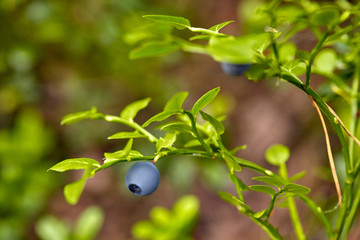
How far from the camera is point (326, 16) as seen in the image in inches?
24.9

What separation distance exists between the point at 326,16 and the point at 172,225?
1.04 meters

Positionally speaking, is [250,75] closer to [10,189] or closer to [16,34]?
[10,189]

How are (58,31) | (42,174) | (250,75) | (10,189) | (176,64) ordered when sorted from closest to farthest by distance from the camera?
(250,75) < (10,189) < (42,174) < (58,31) < (176,64)

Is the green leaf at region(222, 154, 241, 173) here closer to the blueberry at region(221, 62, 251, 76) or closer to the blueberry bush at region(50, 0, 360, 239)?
the blueberry bush at region(50, 0, 360, 239)

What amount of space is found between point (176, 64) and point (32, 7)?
3.55 ft

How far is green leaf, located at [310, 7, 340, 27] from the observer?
63 centimetres

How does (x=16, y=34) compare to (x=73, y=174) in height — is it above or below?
above

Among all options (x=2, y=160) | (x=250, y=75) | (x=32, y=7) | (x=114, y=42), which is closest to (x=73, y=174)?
(x=2, y=160)

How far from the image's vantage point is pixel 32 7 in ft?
7.25

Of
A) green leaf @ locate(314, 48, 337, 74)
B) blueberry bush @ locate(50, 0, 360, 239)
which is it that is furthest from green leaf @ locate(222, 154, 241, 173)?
green leaf @ locate(314, 48, 337, 74)

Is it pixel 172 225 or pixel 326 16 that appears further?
pixel 172 225

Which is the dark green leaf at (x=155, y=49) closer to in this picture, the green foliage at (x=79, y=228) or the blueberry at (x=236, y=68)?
the blueberry at (x=236, y=68)

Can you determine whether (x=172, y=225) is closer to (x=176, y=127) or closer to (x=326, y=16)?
(x=176, y=127)

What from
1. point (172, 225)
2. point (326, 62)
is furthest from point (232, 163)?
point (172, 225)
